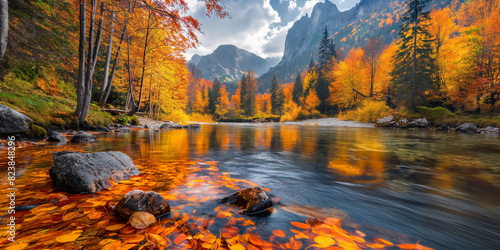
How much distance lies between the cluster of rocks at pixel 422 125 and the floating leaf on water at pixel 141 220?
21.5 m

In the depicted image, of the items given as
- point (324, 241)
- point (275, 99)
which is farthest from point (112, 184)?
point (275, 99)

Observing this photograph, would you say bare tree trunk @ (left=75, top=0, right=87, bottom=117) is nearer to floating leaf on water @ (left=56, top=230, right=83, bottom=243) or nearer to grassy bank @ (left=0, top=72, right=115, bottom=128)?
grassy bank @ (left=0, top=72, right=115, bottom=128)

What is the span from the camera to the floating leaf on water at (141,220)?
1.66 meters

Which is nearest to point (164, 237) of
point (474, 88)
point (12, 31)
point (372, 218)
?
point (372, 218)

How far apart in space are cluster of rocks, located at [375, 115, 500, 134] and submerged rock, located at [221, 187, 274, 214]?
20.3 meters

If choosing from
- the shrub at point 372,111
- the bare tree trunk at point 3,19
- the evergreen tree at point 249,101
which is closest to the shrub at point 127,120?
the bare tree trunk at point 3,19

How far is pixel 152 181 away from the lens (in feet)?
9.78

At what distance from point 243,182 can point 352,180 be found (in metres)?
2.07

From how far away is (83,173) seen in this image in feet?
8.07

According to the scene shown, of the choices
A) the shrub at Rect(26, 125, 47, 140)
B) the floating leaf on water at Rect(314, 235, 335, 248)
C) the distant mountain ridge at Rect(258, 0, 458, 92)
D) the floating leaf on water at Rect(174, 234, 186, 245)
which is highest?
the distant mountain ridge at Rect(258, 0, 458, 92)

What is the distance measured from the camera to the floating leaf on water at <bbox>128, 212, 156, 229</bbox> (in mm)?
1662

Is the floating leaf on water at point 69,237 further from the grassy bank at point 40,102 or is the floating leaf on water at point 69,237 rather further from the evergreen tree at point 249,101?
the evergreen tree at point 249,101

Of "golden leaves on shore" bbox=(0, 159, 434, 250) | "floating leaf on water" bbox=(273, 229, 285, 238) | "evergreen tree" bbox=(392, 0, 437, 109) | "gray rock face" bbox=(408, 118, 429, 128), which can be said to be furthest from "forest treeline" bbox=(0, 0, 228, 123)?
"evergreen tree" bbox=(392, 0, 437, 109)

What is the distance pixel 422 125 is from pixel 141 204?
23.7m
